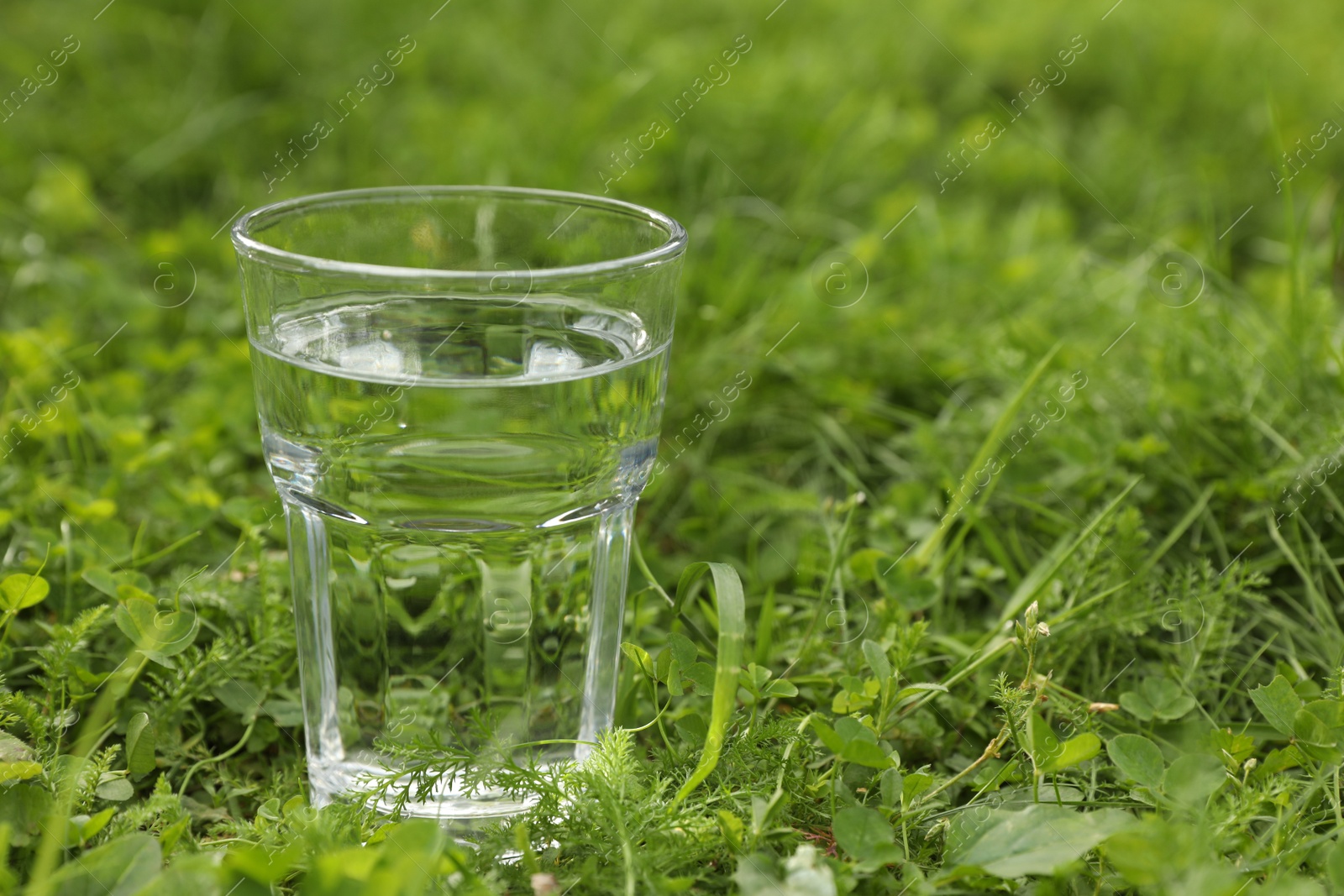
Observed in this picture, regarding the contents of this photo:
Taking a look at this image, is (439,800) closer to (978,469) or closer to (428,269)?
(428,269)

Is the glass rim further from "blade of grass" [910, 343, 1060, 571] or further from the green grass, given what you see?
"blade of grass" [910, 343, 1060, 571]

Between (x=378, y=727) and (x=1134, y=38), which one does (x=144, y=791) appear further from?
(x=1134, y=38)

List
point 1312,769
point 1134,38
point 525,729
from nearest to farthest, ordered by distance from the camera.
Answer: point 1312,769 < point 525,729 < point 1134,38

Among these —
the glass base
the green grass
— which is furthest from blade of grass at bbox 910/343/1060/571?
the glass base

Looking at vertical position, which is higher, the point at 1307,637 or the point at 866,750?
the point at 866,750

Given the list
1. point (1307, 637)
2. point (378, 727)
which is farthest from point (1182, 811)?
point (378, 727)

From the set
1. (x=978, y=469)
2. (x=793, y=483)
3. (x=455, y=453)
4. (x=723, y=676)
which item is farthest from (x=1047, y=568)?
(x=455, y=453)
